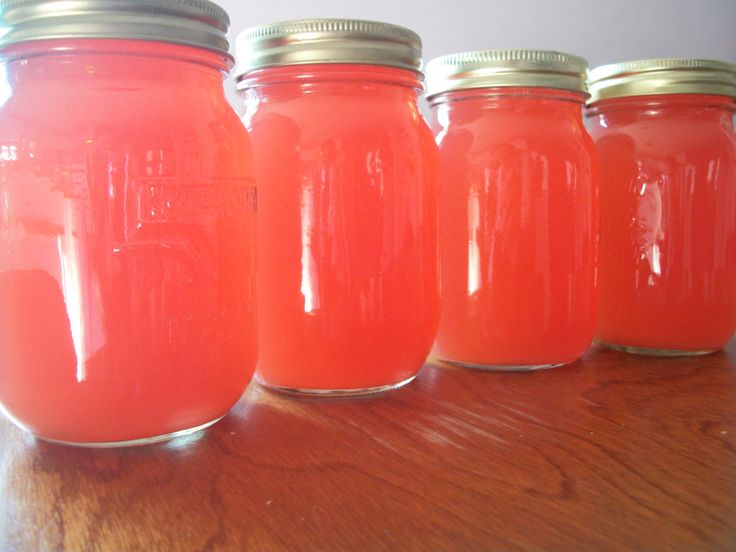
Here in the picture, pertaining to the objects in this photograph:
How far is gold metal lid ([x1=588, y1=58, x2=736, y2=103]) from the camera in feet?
2.41

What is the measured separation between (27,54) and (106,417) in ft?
0.76

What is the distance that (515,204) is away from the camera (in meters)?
0.68

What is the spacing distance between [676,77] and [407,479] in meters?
0.51

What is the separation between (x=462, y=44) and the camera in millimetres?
1123

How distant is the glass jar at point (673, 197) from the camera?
2.43 ft

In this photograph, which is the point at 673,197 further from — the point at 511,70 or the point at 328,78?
the point at 328,78

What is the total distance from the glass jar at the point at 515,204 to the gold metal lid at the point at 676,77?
0.07 meters

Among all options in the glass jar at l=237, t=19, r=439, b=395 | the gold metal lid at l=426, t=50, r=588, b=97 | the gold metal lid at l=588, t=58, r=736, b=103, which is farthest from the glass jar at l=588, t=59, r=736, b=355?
the glass jar at l=237, t=19, r=439, b=395

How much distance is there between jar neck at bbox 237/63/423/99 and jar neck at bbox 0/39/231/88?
11 cm

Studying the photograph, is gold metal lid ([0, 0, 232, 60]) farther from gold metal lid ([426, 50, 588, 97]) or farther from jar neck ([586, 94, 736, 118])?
jar neck ([586, 94, 736, 118])

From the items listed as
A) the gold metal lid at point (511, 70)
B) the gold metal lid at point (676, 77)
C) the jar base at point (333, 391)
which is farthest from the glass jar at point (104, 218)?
the gold metal lid at point (676, 77)

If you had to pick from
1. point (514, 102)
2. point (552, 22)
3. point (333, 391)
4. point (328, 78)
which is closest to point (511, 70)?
point (514, 102)

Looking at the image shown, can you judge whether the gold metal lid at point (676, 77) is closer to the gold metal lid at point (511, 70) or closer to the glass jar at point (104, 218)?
the gold metal lid at point (511, 70)

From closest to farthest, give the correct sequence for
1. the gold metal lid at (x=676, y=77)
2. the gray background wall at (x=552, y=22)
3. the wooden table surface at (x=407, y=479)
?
1. the wooden table surface at (x=407, y=479)
2. the gold metal lid at (x=676, y=77)
3. the gray background wall at (x=552, y=22)
